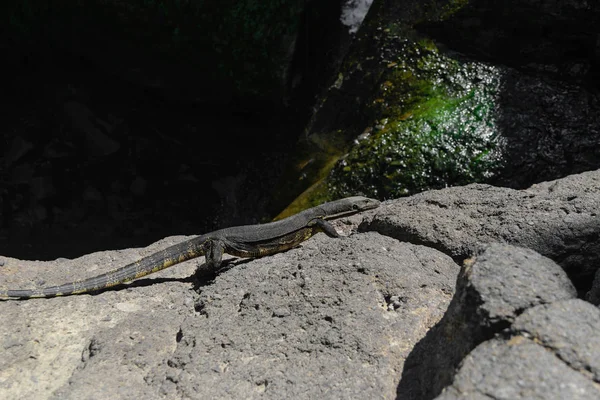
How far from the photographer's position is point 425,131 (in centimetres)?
626

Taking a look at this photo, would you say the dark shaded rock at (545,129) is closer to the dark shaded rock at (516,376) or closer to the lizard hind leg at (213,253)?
the lizard hind leg at (213,253)

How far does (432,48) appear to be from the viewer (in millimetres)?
6789

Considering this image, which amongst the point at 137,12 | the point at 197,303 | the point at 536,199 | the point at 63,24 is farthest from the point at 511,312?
the point at 63,24

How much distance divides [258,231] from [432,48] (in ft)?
10.6

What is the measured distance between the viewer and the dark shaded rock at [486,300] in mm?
2430

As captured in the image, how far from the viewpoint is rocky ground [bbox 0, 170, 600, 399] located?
2336mm

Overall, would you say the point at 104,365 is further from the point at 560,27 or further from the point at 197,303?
the point at 560,27

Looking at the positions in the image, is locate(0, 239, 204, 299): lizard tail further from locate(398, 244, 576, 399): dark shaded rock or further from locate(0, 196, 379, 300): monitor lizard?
locate(398, 244, 576, 399): dark shaded rock

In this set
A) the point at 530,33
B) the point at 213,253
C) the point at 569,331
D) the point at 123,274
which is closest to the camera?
the point at 569,331

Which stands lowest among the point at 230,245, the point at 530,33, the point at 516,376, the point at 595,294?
the point at 516,376

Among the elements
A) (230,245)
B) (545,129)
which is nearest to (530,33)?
(545,129)

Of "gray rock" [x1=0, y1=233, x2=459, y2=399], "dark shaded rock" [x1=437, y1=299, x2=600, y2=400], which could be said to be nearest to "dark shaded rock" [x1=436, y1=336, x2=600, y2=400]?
"dark shaded rock" [x1=437, y1=299, x2=600, y2=400]

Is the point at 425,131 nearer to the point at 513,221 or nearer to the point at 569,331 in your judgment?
the point at 513,221

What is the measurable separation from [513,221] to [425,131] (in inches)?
96.5
